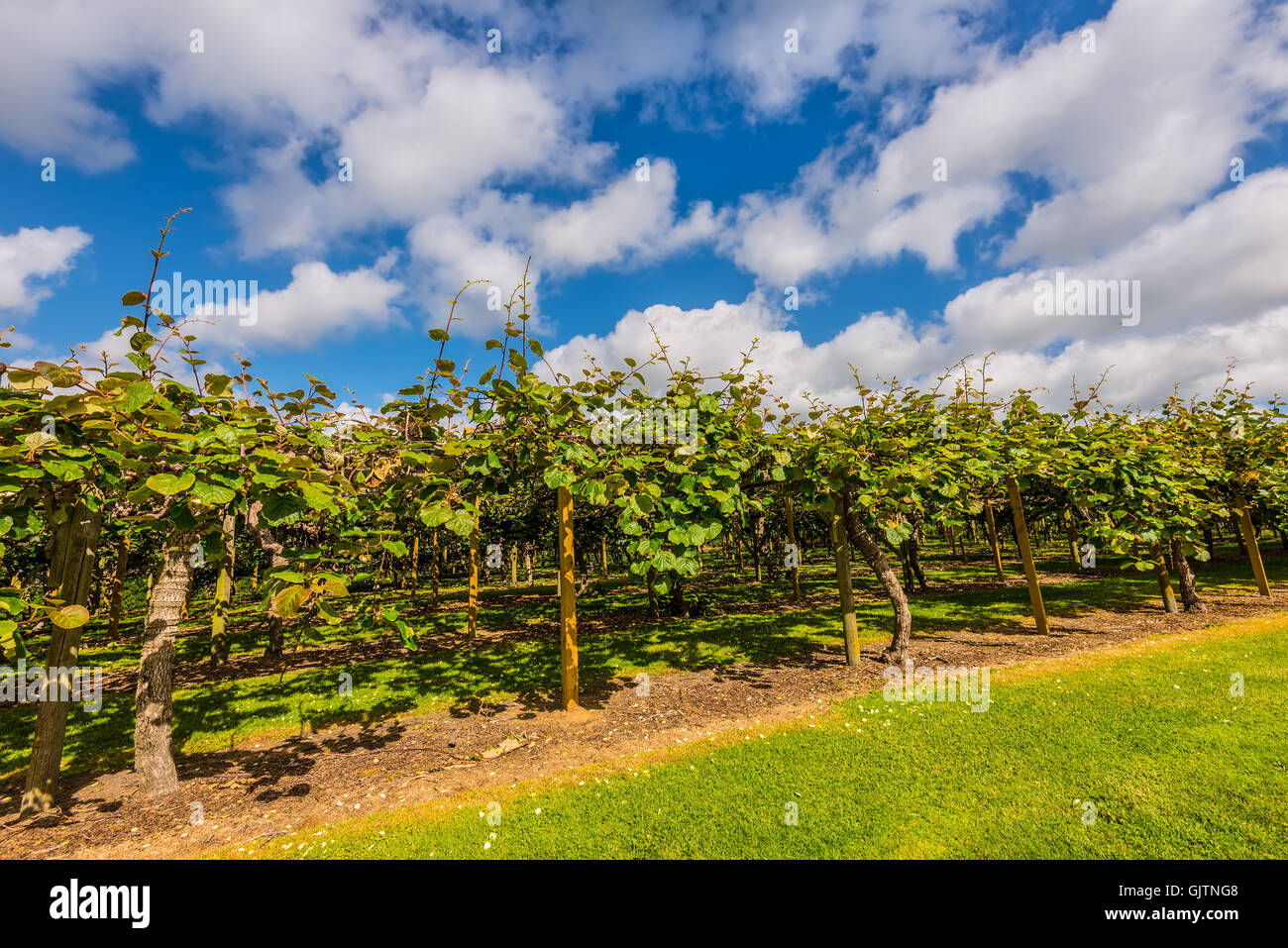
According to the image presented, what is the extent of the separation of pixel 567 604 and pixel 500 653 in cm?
523

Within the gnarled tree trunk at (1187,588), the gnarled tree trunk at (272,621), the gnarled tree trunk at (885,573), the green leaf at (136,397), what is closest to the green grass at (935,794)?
the gnarled tree trunk at (885,573)

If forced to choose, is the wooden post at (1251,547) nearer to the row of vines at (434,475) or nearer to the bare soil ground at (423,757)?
the row of vines at (434,475)

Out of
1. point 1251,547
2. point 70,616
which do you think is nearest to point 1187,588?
point 1251,547

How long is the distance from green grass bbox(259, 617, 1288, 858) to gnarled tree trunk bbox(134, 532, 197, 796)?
6.65 ft

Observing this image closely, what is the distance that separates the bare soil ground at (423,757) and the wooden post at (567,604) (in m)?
0.35

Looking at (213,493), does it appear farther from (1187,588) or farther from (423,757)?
(1187,588)

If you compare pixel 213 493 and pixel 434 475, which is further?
pixel 434 475

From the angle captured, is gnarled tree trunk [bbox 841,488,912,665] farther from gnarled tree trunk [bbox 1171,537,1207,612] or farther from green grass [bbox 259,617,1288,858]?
gnarled tree trunk [bbox 1171,537,1207,612]

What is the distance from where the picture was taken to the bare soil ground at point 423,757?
15.0 feet

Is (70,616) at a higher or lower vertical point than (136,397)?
lower

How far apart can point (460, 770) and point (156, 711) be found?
3089 mm

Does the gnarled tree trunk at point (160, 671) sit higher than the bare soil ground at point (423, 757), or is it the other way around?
the gnarled tree trunk at point (160, 671)

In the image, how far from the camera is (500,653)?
1107 cm
